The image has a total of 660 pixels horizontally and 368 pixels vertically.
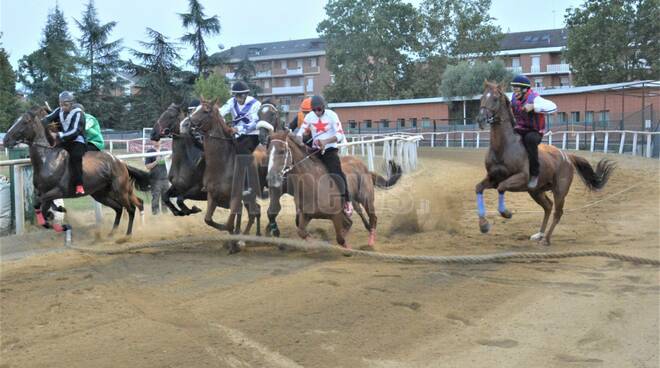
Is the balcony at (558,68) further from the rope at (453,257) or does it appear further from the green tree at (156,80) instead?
the rope at (453,257)

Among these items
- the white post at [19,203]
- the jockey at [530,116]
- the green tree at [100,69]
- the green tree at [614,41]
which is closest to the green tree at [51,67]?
the green tree at [100,69]

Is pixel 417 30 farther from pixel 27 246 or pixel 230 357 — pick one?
pixel 230 357

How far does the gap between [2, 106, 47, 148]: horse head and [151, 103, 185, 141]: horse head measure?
5.92 ft

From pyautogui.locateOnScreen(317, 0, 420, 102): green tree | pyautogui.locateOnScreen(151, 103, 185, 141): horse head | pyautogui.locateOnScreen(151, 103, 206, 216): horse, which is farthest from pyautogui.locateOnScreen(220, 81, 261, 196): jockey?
pyautogui.locateOnScreen(317, 0, 420, 102): green tree

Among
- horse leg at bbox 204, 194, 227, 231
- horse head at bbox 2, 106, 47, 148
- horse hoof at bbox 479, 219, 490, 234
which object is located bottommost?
horse hoof at bbox 479, 219, 490, 234

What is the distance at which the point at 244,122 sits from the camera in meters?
10.8

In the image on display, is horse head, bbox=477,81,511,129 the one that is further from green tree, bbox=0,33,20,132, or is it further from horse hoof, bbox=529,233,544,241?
green tree, bbox=0,33,20,132

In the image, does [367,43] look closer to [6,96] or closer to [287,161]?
[6,96]

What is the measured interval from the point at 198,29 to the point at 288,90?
39.5 metres

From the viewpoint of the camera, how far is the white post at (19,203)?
11383mm

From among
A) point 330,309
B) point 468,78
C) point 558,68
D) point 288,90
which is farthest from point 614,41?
point 288,90

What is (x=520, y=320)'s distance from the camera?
19.4ft

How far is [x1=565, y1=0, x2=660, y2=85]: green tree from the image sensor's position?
50406 millimetres

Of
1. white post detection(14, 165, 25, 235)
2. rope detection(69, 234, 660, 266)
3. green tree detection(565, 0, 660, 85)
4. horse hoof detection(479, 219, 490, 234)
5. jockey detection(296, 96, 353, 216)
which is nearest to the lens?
rope detection(69, 234, 660, 266)
